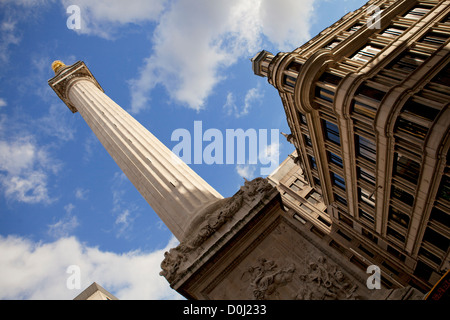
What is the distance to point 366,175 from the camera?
29.0 metres

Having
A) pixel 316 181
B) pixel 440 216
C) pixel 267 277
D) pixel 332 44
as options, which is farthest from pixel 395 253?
pixel 267 277

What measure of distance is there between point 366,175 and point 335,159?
4208 mm

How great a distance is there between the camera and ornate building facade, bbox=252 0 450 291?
20.7 meters

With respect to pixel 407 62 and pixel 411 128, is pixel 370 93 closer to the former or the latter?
pixel 411 128

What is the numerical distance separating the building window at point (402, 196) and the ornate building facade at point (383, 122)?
0.33 ft

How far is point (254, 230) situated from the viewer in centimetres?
2000

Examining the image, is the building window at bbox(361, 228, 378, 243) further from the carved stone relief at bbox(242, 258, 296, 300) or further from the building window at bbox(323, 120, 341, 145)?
the carved stone relief at bbox(242, 258, 296, 300)

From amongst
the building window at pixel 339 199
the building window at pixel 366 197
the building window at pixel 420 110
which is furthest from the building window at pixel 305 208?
the building window at pixel 420 110

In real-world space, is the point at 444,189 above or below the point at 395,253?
above

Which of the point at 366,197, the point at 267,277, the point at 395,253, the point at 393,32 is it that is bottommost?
the point at 395,253

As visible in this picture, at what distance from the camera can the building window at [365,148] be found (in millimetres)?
25672

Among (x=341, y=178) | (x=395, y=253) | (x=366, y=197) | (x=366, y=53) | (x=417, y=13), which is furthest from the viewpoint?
(x=395, y=253)

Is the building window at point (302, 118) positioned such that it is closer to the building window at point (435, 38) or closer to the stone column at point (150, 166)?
the building window at point (435, 38)
